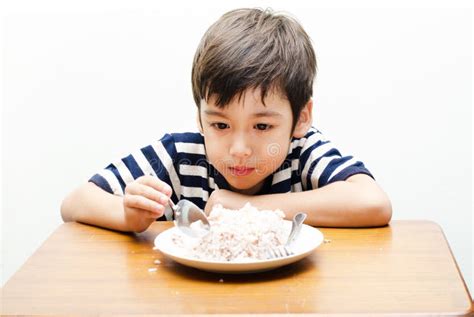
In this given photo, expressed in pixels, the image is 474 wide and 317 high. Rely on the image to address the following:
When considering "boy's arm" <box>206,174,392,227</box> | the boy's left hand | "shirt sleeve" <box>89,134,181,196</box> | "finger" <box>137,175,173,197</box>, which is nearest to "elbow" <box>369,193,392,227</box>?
"boy's arm" <box>206,174,392,227</box>

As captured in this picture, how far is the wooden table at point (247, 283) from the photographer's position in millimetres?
746

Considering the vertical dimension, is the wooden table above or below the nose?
below

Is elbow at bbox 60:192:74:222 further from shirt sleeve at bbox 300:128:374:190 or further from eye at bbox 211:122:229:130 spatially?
shirt sleeve at bbox 300:128:374:190

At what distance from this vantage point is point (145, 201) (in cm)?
107

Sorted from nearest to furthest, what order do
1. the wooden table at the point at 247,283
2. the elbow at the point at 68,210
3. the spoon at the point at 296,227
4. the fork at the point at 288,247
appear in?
1. the wooden table at the point at 247,283
2. the fork at the point at 288,247
3. the spoon at the point at 296,227
4. the elbow at the point at 68,210

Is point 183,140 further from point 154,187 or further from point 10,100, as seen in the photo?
point 10,100

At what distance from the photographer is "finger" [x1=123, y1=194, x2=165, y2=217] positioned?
1062mm

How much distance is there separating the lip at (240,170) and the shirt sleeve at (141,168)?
24 centimetres

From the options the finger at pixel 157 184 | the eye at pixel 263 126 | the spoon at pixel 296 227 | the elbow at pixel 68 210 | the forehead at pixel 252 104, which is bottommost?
the elbow at pixel 68 210

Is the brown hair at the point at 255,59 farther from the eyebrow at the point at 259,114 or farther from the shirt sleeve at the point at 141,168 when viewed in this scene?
the shirt sleeve at the point at 141,168

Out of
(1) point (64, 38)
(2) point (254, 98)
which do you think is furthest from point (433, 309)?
(1) point (64, 38)

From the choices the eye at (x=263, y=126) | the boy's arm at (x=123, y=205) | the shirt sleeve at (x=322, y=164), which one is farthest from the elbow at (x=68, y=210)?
the shirt sleeve at (x=322, y=164)

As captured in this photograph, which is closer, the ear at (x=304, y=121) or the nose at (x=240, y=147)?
the nose at (x=240, y=147)

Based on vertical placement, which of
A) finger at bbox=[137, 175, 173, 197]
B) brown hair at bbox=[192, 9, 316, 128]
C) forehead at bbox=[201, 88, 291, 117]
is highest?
brown hair at bbox=[192, 9, 316, 128]
